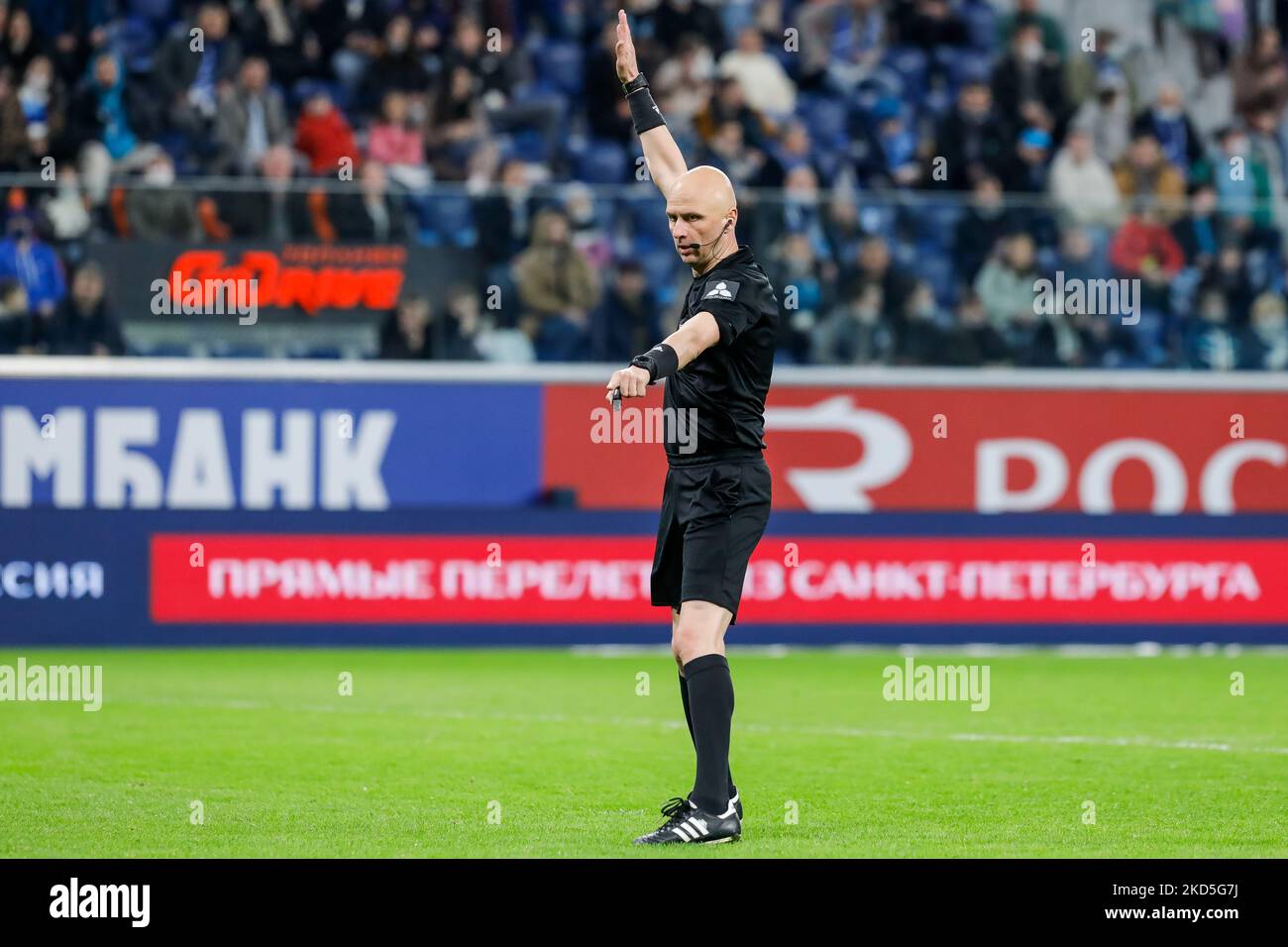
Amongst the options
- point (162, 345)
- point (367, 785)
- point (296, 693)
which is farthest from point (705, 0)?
point (367, 785)

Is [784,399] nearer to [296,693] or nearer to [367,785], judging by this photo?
[296,693]

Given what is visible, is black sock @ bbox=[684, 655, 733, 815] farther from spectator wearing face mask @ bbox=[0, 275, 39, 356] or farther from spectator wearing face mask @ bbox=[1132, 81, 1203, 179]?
spectator wearing face mask @ bbox=[1132, 81, 1203, 179]

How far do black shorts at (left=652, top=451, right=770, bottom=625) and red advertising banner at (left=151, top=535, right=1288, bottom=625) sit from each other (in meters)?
8.28

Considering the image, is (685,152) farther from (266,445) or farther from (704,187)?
(704,187)

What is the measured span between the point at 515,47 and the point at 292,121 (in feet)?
7.72

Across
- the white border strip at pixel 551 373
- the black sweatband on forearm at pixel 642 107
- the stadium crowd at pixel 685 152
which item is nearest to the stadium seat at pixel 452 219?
the stadium crowd at pixel 685 152

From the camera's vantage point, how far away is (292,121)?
18.7 m

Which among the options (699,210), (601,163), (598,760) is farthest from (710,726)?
(601,163)

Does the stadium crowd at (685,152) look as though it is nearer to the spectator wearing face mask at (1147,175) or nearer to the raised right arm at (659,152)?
the spectator wearing face mask at (1147,175)

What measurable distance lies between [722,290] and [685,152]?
1099 cm

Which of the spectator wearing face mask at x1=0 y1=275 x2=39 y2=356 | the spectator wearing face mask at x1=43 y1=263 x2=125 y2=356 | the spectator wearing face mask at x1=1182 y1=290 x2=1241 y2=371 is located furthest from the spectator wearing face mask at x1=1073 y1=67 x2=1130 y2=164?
the spectator wearing face mask at x1=0 y1=275 x2=39 y2=356

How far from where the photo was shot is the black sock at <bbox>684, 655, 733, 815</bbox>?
7371 mm

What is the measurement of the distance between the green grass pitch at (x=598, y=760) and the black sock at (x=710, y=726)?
8.4 inches

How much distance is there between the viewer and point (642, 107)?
8.45 metres
